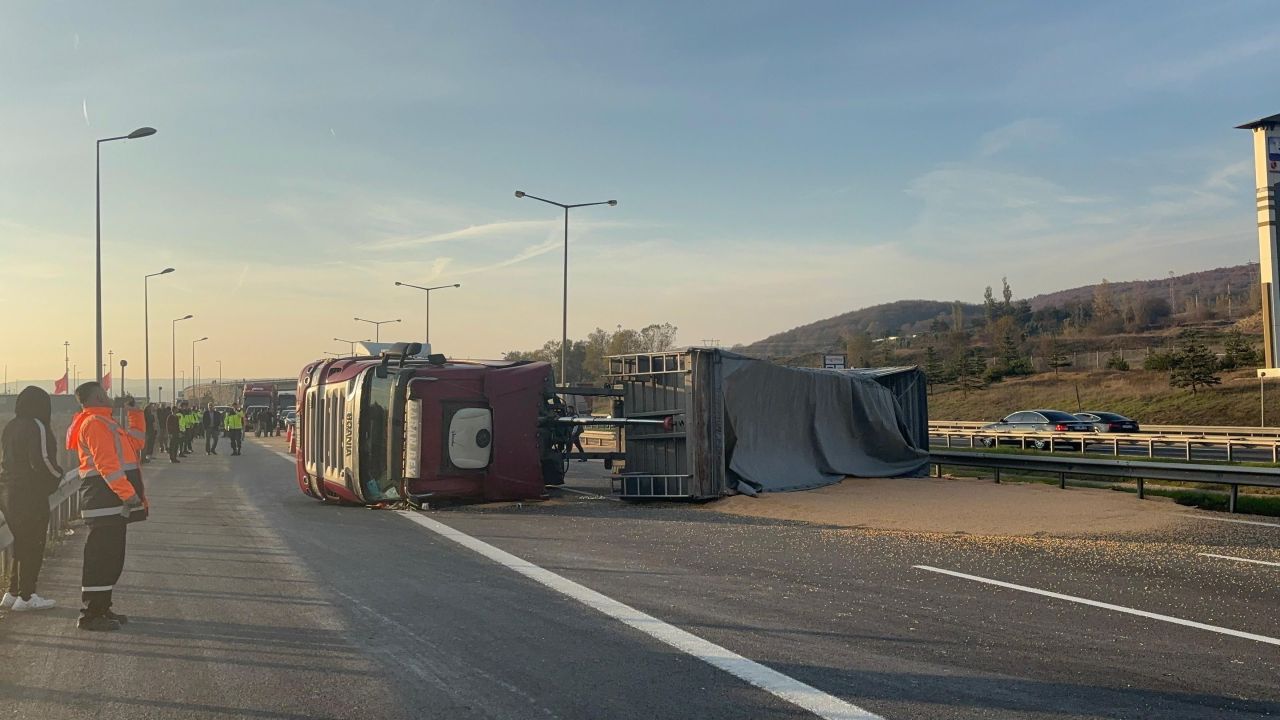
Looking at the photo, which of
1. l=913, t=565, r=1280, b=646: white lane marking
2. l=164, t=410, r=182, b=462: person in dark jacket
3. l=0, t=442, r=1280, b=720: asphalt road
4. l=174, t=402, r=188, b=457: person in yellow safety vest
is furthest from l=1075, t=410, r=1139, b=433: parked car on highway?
l=174, t=402, r=188, b=457: person in yellow safety vest

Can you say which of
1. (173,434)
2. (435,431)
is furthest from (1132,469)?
(173,434)

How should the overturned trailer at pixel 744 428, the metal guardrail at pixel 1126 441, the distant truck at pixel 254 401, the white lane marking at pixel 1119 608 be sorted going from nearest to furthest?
the white lane marking at pixel 1119 608, the overturned trailer at pixel 744 428, the metal guardrail at pixel 1126 441, the distant truck at pixel 254 401

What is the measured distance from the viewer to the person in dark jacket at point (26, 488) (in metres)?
7.53

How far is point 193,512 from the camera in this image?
48.9 ft

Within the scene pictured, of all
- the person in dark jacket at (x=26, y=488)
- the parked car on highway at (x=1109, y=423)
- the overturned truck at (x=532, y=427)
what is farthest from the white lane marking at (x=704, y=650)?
the parked car on highway at (x=1109, y=423)

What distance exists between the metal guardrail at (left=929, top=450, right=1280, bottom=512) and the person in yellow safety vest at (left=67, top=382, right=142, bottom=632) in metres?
13.9

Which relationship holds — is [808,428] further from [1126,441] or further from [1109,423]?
[1109,423]

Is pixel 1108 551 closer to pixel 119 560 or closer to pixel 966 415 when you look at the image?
A: pixel 119 560

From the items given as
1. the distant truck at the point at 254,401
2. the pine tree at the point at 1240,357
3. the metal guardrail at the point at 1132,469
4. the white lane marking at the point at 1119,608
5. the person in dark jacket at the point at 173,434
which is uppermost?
the pine tree at the point at 1240,357

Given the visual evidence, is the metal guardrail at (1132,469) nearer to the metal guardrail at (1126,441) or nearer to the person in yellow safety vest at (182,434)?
the metal guardrail at (1126,441)

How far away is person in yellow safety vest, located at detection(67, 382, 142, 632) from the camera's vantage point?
7008 mm

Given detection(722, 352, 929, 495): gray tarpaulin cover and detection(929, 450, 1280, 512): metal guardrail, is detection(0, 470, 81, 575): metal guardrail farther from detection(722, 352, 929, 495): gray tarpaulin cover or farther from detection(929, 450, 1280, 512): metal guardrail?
detection(929, 450, 1280, 512): metal guardrail

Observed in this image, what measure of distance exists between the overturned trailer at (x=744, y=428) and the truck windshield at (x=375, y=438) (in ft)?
12.2

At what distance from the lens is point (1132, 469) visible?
16.1 metres
